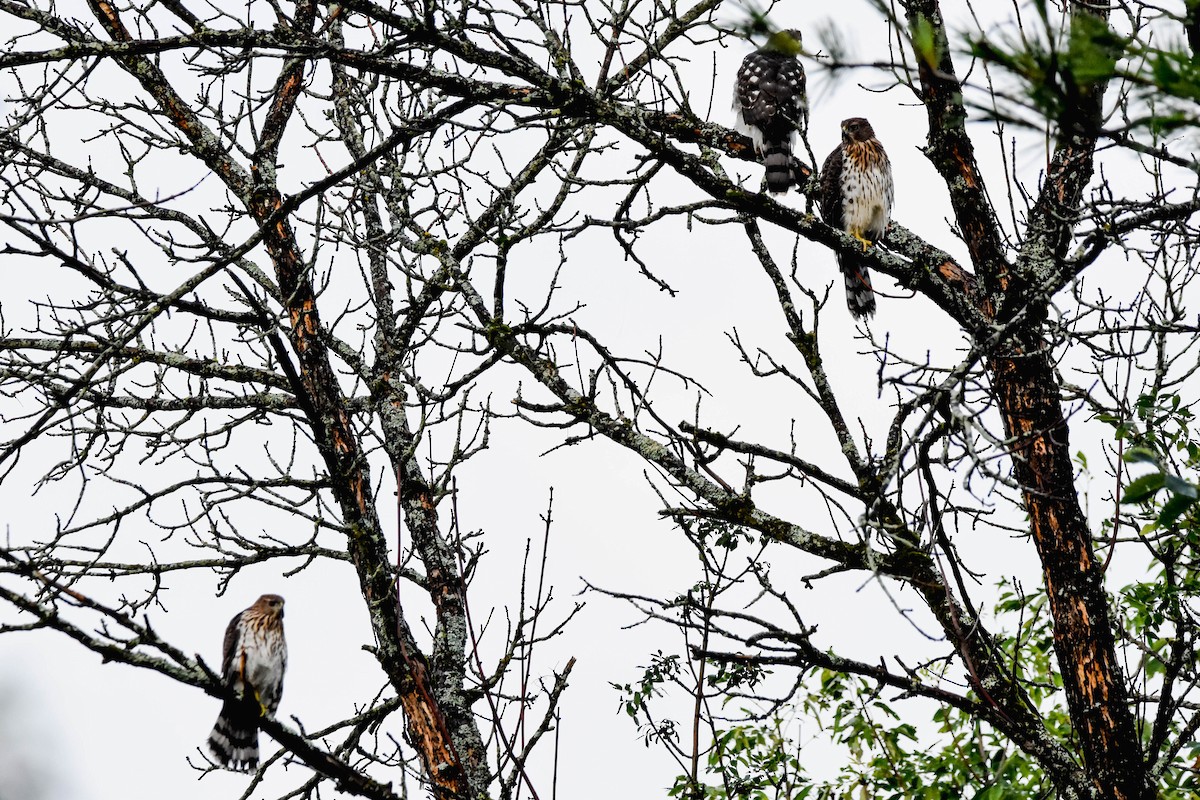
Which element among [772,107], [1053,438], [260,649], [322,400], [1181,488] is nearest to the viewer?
[1181,488]

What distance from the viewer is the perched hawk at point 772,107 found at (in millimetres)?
6020

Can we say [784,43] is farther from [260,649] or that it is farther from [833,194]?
[833,194]

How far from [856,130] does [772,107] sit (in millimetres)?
1141

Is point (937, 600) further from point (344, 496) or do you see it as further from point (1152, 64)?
point (1152, 64)

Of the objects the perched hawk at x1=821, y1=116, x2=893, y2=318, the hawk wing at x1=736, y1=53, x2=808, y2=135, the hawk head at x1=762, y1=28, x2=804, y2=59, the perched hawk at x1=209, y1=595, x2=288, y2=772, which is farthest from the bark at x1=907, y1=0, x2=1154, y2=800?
the perched hawk at x1=209, y1=595, x2=288, y2=772

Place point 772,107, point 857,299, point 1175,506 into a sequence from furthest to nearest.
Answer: point 857,299
point 772,107
point 1175,506

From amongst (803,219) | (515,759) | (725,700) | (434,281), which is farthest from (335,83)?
(515,759)

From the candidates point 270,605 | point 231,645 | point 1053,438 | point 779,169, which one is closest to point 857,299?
point 779,169

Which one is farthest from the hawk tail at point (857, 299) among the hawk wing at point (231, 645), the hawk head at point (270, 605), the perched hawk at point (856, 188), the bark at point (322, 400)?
the hawk wing at point (231, 645)

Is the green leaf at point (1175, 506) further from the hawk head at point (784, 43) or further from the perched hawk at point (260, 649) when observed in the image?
the perched hawk at point (260, 649)

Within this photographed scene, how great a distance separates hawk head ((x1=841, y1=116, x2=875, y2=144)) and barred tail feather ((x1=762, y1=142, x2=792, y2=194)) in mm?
1533

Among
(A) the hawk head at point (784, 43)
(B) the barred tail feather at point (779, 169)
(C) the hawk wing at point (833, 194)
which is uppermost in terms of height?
(C) the hawk wing at point (833, 194)

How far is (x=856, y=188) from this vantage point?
7.22 m

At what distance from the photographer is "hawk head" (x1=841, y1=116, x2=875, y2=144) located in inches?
297
